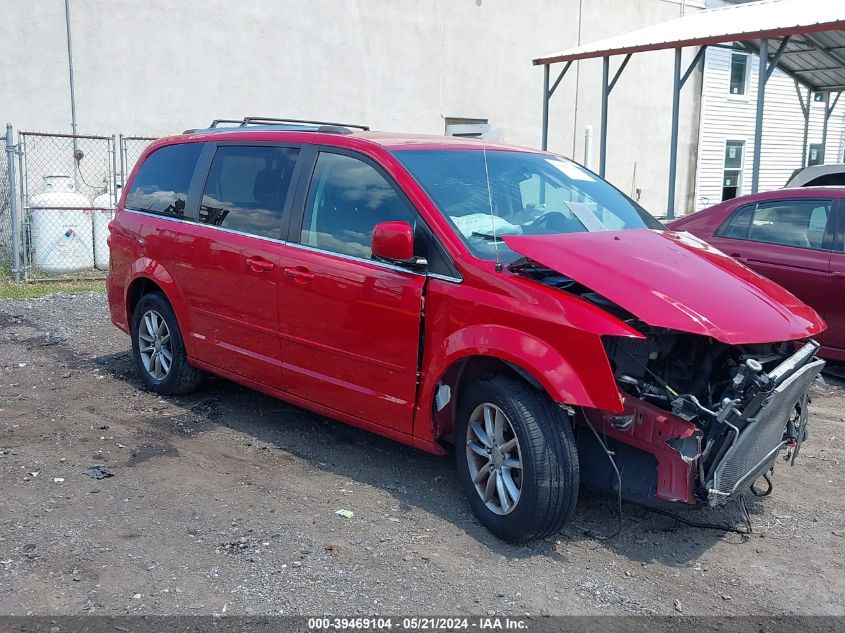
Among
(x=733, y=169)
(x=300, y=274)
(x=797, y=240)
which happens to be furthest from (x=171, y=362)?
(x=733, y=169)

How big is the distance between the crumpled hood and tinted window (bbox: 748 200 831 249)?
9.36ft

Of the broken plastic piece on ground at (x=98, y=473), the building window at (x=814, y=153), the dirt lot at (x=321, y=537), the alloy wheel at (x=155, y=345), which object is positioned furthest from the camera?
the building window at (x=814, y=153)

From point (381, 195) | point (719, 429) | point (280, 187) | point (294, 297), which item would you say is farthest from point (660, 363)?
point (280, 187)

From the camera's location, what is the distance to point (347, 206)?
468 centimetres

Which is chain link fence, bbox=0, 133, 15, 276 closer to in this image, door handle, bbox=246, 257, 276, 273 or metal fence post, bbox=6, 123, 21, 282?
metal fence post, bbox=6, 123, 21, 282

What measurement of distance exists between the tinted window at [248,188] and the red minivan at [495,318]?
0.6 inches

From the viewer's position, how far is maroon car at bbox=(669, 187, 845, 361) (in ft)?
21.3

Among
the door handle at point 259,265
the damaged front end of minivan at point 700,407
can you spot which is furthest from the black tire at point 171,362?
the damaged front end of minivan at point 700,407

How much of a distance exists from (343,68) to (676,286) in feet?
41.5

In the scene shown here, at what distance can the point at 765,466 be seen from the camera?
159 inches

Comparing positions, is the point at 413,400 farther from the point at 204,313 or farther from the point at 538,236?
the point at 204,313

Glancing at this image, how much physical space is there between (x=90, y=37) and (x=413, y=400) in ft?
35.6

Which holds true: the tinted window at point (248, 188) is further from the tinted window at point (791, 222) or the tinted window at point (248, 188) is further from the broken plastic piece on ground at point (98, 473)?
the tinted window at point (791, 222)

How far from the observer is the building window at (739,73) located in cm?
2258
